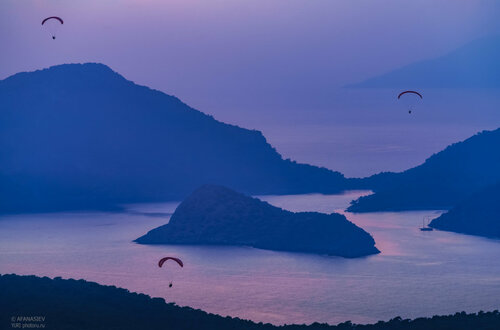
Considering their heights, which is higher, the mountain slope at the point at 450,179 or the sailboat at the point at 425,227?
the mountain slope at the point at 450,179

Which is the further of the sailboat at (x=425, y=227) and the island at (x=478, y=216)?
the sailboat at (x=425, y=227)

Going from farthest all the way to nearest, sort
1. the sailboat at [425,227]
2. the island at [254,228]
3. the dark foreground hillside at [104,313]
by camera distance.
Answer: the sailboat at [425,227] < the island at [254,228] < the dark foreground hillside at [104,313]

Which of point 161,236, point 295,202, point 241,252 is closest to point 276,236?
point 241,252

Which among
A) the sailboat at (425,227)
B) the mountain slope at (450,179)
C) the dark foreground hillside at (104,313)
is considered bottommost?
the dark foreground hillside at (104,313)

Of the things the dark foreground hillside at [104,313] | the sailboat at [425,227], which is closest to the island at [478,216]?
the sailboat at [425,227]

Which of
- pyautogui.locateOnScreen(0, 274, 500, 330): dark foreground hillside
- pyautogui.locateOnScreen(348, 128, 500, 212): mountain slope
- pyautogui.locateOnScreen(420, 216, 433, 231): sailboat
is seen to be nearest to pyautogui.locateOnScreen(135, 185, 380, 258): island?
pyautogui.locateOnScreen(420, 216, 433, 231): sailboat

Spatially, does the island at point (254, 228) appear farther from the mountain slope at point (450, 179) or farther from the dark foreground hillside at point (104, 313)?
the dark foreground hillside at point (104, 313)
